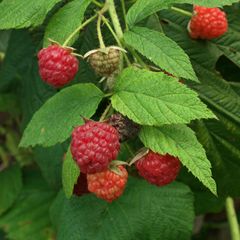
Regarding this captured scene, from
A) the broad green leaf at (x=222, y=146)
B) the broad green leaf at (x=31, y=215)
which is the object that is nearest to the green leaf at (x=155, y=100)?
the broad green leaf at (x=222, y=146)

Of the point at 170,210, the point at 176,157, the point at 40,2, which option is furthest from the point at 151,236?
the point at 40,2

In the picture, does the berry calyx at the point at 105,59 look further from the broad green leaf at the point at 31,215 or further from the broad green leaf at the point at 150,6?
the broad green leaf at the point at 31,215

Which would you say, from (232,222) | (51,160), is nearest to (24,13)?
(51,160)

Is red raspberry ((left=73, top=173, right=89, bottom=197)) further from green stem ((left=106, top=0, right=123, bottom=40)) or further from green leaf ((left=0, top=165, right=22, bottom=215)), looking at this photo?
green leaf ((left=0, top=165, right=22, bottom=215))

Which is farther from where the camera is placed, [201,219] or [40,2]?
[201,219]

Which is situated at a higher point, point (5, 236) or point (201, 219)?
point (5, 236)

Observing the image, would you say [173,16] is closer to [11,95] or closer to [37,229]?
[11,95]
